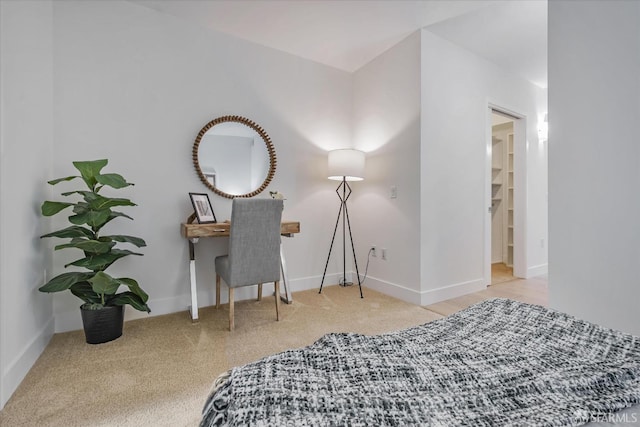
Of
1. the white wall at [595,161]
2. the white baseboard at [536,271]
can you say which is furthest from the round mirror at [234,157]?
the white baseboard at [536,271]

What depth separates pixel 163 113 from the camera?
8.60ft

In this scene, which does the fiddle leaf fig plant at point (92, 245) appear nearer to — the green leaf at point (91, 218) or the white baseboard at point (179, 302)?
the green leaf at point (91, 218)

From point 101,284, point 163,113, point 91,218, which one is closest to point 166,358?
point 101,284

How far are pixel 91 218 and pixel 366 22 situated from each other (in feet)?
8.94

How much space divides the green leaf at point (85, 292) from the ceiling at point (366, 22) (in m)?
2.29

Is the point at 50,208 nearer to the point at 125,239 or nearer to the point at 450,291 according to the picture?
the point at 125,239

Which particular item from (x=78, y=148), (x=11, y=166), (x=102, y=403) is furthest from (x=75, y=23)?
(x=102, y=403)

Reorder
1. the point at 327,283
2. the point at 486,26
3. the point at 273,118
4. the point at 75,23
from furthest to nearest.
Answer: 1. the point at 327,283
2. the point at 273,118
3. the point at 486,26
4. the point at 75,23

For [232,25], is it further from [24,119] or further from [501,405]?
[501,405]

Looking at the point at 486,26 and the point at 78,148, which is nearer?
the point at 78,148

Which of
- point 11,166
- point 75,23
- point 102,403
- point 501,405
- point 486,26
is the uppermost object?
point 486,26

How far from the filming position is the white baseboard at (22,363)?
1.45m

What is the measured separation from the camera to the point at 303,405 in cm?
52

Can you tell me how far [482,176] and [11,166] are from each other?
388 cm
